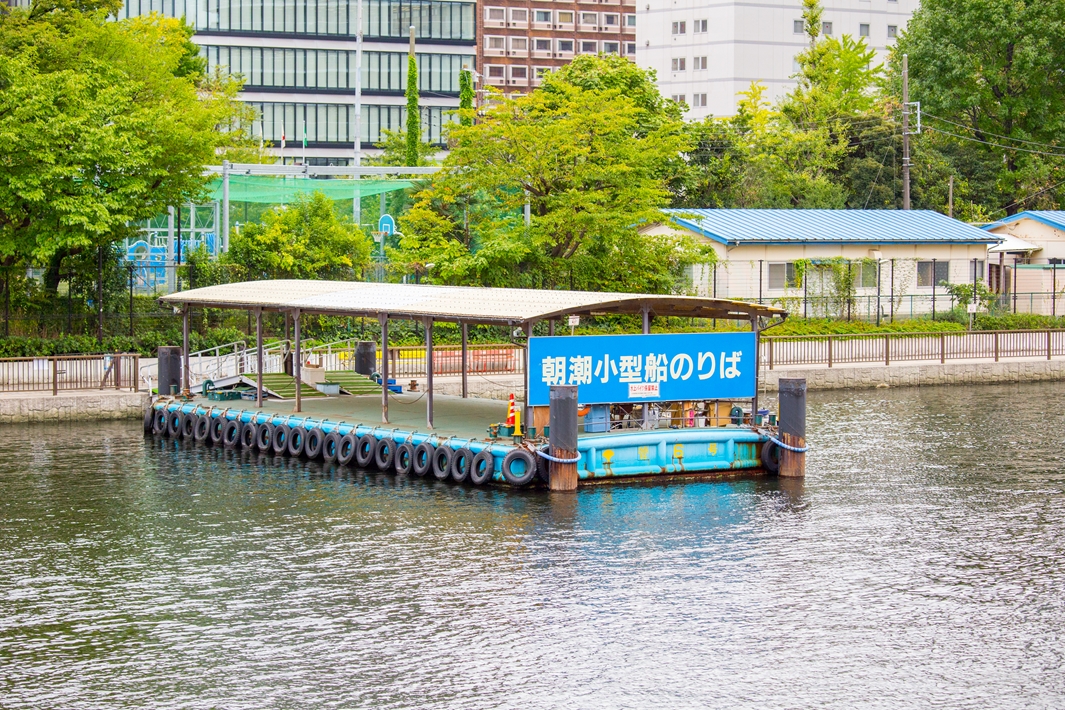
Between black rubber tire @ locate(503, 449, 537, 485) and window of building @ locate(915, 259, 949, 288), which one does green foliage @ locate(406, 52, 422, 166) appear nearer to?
window of building @ locate(915, 259, 949, 288)

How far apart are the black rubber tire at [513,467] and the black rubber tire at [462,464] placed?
1158mm

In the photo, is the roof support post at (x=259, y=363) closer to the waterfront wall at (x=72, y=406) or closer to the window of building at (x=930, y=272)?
the waterfront wall at (x=72, y=406)

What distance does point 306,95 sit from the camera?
13338 centimetres

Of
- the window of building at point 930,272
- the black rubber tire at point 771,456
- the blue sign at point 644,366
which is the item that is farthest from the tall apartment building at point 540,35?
the black rubber tire at point 771,456

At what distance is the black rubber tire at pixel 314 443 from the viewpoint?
3691 cm

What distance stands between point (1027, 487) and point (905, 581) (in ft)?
32.6

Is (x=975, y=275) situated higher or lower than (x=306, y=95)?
lower

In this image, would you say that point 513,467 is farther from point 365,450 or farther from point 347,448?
point 347,448

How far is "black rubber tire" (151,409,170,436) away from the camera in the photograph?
42.7m

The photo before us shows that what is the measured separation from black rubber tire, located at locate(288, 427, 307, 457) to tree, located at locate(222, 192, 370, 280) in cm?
2014

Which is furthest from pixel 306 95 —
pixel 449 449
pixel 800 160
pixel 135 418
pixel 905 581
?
pixel 905 581

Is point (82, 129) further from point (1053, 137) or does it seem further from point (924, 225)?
point (1053, 137)

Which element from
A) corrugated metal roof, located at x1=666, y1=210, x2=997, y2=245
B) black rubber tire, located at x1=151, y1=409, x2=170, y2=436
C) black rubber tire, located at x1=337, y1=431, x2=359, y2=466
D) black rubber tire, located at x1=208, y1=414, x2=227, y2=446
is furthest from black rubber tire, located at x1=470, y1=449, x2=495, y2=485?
corrugated metal roof, located at x1=666, y1=210, x2=997, y2=245

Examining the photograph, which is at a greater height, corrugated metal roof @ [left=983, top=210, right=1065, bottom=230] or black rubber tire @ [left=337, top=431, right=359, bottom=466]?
corrugated metal roof @ [left=983, top=210, right=1065, bottom=230]
